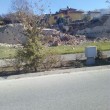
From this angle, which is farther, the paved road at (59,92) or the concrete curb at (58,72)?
the concrete curb at (58,72)

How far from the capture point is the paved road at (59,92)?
7926mm

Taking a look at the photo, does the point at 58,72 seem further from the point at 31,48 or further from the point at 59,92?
the point at 59,92

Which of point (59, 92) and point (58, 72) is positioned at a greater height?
point (58, 72)

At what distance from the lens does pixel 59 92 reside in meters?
9.34

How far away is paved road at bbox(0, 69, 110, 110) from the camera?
7.93 meters

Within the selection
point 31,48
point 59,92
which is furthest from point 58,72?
point 59,92

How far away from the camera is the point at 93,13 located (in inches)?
3903

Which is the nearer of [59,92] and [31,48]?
[59,92]

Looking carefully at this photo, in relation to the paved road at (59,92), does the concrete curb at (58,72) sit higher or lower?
higher

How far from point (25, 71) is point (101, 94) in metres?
4.88

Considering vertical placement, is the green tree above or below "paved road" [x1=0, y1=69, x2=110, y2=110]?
above

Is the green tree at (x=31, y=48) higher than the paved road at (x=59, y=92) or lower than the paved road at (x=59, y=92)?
higher

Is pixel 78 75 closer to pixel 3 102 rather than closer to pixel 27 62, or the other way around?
pixel 27 62

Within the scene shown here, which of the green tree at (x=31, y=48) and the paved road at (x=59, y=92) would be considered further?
the green tree at (x=31, y=48)
